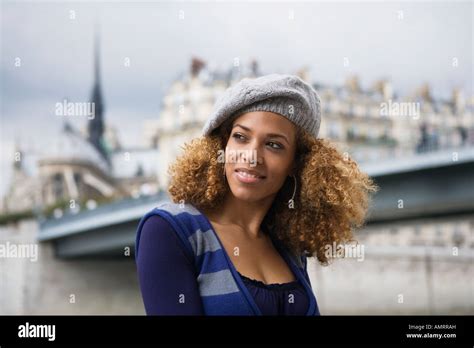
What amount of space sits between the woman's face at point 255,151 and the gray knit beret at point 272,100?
14mm

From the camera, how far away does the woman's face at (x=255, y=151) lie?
4.61 feet

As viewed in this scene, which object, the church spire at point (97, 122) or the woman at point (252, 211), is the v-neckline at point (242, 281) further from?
the church spire at point (97, 122)

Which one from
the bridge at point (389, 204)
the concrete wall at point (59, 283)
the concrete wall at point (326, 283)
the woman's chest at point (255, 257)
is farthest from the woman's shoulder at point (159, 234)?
the concrete wall at point (59, 283)

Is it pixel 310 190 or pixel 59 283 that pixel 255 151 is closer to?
pixel 310 190

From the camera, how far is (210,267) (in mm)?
1317

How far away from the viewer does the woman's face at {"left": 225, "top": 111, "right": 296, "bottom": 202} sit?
1404mm

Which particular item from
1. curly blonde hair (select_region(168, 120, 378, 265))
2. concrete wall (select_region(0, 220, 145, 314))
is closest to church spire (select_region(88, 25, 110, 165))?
concrete wall (select_region(0, 220, 145, 314))

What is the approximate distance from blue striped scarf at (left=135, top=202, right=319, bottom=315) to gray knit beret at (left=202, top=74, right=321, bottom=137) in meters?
0.19

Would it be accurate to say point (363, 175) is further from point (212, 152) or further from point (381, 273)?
point (381, 273)

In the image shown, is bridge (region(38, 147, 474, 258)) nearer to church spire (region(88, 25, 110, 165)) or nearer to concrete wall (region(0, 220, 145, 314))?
concrete wall (region(0, 220, 145, 314))

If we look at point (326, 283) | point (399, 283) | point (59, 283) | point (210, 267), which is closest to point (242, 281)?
point (210, 267)

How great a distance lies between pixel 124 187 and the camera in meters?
23.1
